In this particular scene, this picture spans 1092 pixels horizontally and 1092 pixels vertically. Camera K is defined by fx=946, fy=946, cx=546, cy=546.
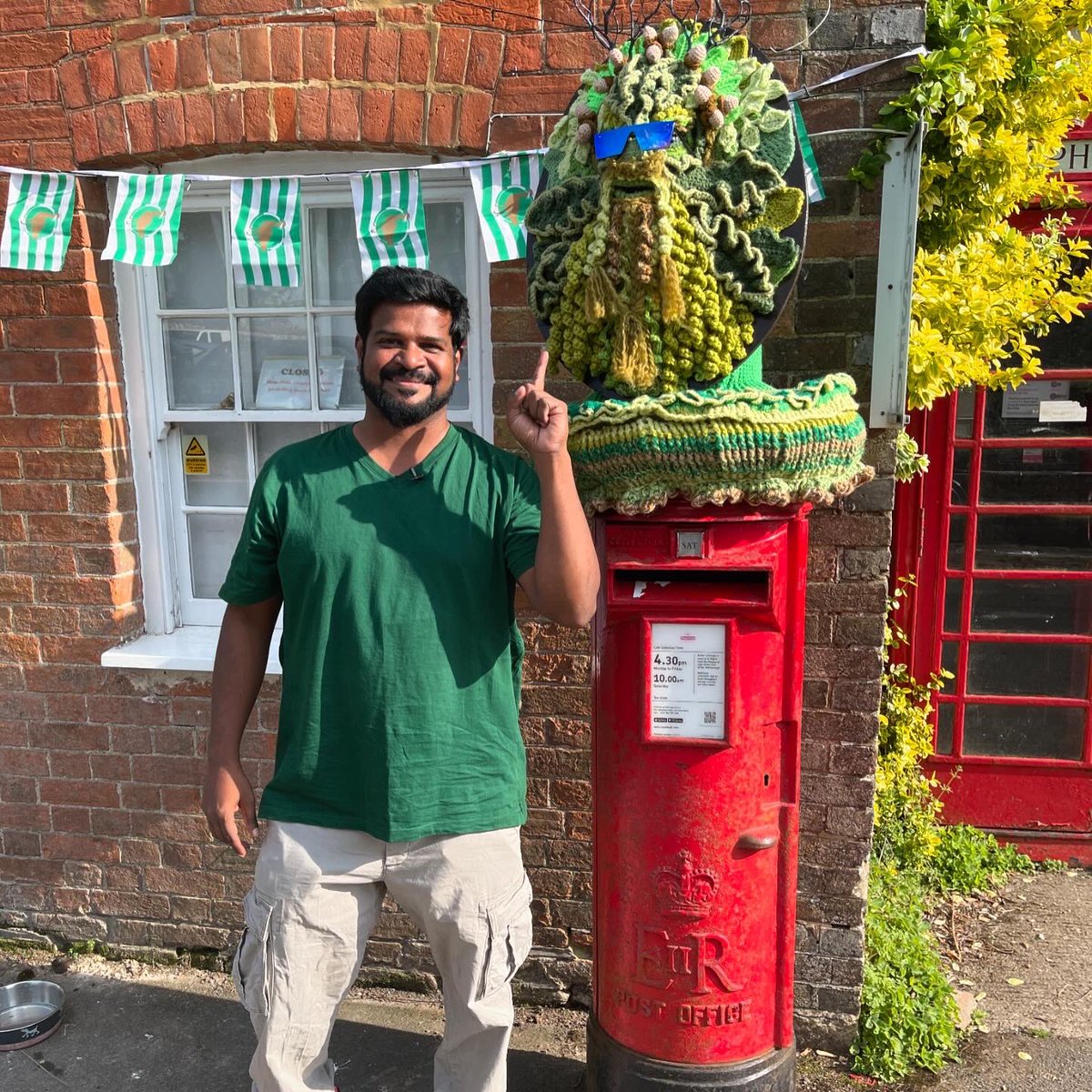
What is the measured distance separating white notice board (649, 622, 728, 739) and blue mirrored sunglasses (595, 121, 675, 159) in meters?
0.98

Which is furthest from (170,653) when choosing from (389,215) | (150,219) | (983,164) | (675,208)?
(983,164)

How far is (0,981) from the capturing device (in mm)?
3418

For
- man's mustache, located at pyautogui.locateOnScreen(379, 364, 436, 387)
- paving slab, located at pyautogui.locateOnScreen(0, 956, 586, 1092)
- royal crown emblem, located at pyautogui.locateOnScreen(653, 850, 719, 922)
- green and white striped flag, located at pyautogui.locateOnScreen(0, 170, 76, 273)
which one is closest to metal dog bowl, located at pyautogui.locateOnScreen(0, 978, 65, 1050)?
paving slab, located at pyautogui.locateOnScreen(0, 956, 586, 1092)

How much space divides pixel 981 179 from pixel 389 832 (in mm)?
2583

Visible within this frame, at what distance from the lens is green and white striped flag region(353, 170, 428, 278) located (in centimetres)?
290

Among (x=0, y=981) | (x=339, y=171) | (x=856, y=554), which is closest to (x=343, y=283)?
(x=339, y=171)

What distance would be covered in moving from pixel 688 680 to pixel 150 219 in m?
2.24

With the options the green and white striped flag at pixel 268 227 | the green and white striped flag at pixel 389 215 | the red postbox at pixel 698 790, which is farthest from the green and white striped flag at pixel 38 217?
the red postbox at pixel 698 790

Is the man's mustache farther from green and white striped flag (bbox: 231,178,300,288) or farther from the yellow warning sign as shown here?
the yellow warning sign

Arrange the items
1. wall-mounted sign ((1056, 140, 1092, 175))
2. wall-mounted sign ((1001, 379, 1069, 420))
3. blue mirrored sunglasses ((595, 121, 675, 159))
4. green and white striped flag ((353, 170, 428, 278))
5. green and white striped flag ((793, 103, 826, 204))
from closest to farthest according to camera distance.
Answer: blue mirrored sunglasses ((595, 121, 675, 159))
green and white striped flag ((793, 103, 826, 204))
green and white striped flag ((353, 170, 428, 278))
wall-mounted sign ((1056, 140, 1092, 175))
wall-mounted sign ((1001, 379, 1069, 420))

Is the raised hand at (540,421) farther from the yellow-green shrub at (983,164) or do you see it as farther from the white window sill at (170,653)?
the white window sill at (170,653)

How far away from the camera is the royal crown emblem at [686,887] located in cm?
214

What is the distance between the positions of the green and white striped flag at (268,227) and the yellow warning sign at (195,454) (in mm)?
738

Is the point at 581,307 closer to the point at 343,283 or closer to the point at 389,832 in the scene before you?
the point at 389,832
